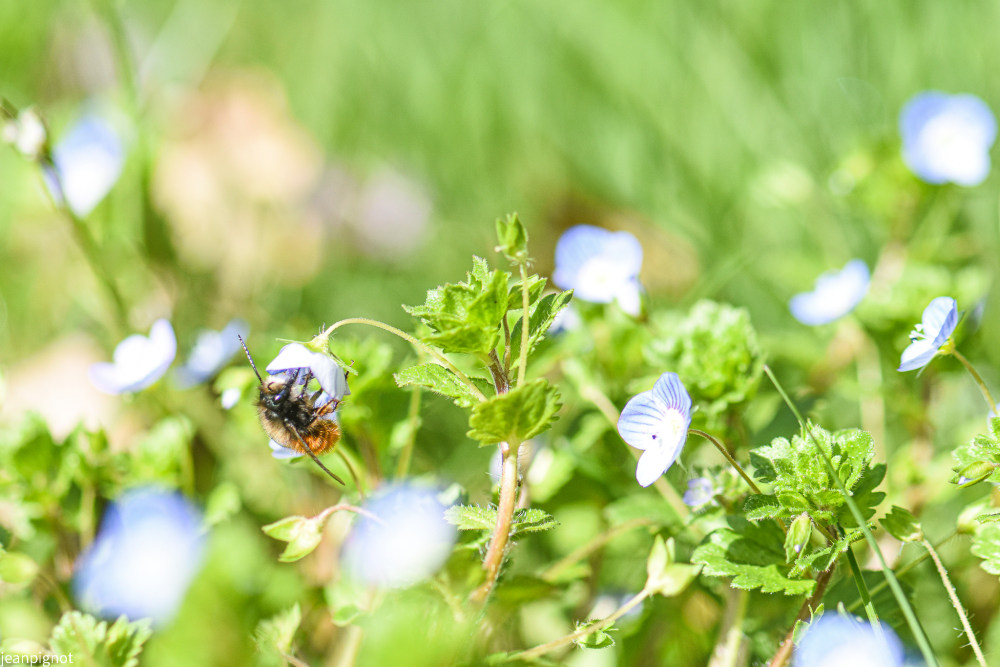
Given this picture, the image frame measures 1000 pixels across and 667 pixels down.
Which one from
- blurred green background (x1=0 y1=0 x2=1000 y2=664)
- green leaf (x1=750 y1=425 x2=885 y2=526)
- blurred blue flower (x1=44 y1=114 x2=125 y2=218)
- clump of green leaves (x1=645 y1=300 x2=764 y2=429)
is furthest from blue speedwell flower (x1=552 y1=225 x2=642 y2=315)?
blurred blue flower (x1=44 y1=114 x2=125 y2=218)

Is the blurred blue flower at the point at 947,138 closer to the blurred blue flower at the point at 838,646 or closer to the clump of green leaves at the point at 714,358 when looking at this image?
the clump of green leaves at the point at 714,358

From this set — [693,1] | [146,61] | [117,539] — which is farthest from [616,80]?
[117,539]

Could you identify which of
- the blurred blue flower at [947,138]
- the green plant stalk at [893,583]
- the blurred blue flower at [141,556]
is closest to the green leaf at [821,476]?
the green plant stalk at [893,583]

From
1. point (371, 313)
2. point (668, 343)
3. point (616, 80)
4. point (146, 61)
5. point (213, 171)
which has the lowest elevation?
point (668, 343)

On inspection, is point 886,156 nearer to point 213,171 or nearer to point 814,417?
point 814,417

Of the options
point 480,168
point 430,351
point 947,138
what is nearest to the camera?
point 430,351

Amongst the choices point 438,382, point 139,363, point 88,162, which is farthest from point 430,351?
point 88,162

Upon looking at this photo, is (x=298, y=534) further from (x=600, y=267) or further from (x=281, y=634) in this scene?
(x=600, y=267)
